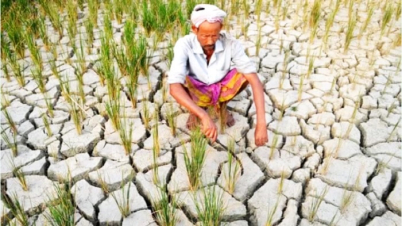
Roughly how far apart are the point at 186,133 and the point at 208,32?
0.77 m

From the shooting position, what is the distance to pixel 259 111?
7.07 feet

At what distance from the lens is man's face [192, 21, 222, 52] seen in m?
1.99

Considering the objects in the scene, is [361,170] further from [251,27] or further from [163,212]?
[251,27]

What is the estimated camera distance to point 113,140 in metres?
2.47

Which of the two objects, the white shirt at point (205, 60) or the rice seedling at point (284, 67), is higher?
the white shirt at point (205, 60)

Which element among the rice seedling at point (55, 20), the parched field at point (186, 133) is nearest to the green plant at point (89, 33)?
the parched field at point (186, 133)

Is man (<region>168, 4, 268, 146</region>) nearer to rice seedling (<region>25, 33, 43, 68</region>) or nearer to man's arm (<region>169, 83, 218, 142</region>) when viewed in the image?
man's arm (<region>169, 83, 218, 142</region>)

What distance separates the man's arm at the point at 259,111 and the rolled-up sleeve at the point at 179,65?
373 mm

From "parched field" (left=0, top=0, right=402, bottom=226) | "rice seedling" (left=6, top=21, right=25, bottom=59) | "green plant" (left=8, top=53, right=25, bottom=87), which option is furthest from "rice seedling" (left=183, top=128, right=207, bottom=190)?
"rice seedling" (left=6, top=21, right=25, bottom=59)

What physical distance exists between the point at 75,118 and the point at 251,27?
2132 mm

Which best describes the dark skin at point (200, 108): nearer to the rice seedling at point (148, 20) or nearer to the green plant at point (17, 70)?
the rice seedling at point (148, 20)

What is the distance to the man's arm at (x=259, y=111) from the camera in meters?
2.11

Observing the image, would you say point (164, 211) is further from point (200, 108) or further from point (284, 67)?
point (284, 67)

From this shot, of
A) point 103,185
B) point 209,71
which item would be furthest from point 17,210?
point 209,71
